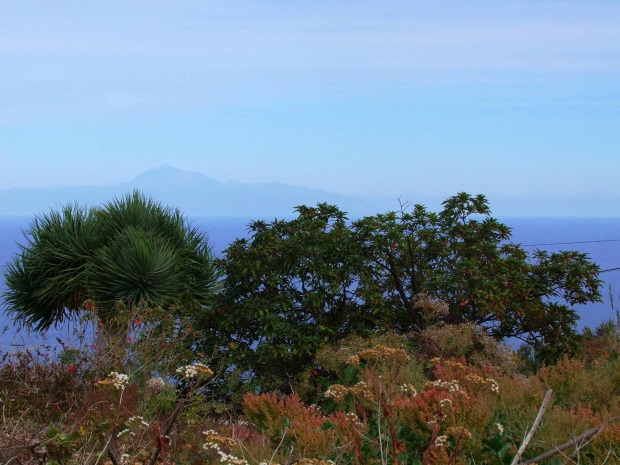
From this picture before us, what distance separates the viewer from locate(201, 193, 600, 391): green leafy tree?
340 inches

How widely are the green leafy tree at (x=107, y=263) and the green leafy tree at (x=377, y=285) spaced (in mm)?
3321

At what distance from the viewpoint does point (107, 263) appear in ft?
40.8

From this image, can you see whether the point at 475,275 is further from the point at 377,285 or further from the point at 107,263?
the point at 107,263

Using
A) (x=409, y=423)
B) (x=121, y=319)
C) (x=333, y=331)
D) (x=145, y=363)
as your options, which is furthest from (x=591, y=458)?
(x=121, y=319)

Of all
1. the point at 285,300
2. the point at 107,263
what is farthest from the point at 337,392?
the point at 107,263

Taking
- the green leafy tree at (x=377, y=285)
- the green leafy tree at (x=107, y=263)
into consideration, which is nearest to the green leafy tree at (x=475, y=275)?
the green leafy tree at (x=377, y=285)

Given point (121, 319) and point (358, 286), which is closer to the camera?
point (358, 286)

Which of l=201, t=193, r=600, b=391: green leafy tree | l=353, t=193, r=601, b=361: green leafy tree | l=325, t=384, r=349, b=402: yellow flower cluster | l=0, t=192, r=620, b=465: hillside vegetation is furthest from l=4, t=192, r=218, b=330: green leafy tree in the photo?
l=325, t=384, r=349, b=402: yellow flower cluster

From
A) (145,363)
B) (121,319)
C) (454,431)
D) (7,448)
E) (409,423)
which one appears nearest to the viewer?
(454,431)

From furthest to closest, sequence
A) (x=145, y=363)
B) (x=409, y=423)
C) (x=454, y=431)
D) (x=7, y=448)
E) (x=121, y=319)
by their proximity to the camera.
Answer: (x=121, y=319), (x=145, y=363), (x=7, y=448), (x=409, y=423), (x=454, y=431)

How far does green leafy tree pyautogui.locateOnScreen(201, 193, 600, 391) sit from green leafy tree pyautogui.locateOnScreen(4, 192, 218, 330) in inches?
131

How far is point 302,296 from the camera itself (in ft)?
29.1

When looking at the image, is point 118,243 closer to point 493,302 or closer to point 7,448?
point 493,302

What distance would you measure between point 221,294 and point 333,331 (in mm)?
1563
